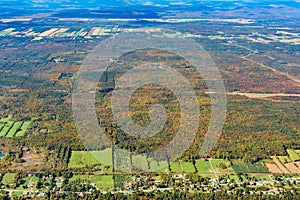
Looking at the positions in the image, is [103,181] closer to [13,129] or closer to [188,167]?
[188,167]

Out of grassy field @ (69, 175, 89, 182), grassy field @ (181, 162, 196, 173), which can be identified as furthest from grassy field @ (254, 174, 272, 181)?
grassy field @ (69, 175, 89, 182)

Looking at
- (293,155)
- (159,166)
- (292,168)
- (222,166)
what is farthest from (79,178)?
(293,155)

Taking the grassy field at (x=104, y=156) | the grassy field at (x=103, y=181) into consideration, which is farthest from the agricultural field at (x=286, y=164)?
the grassy field at (x=104, y=156)

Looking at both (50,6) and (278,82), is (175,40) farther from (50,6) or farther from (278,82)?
(50,6)

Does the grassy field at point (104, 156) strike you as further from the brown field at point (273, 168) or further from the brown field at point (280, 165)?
the brown field at point (280, 165)

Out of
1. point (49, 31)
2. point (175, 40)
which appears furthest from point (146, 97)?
point (49, 31)
